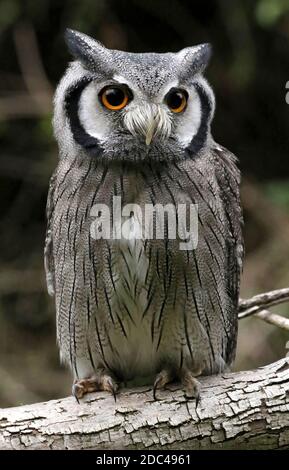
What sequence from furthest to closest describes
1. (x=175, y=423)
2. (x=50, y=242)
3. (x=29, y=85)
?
(x=29, y=85) < (x=50, y=242) < (x=175, y=423)

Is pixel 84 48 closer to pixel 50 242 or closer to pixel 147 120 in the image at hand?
pixel 147 120

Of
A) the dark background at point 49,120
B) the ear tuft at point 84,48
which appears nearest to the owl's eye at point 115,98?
the ear tuft at point 84,48

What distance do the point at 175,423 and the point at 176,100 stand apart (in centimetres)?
85

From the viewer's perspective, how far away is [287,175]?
4586mm

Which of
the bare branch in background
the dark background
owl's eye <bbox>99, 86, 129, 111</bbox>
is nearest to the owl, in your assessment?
owl's eye <bbox>99, 86, 129, 111</bbox>

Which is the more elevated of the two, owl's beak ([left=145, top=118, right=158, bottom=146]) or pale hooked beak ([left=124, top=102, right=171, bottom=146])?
pale hooked beak ([left=124, top=102, right=171, bottom=146])

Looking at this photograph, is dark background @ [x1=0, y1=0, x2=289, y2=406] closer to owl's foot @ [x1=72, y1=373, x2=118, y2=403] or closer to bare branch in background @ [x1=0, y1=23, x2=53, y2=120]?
bare branch in background @ [x1=0, y1=23, x2=53, y2=120]

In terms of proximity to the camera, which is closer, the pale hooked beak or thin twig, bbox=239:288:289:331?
the pale hooked beak

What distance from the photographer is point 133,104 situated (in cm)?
212

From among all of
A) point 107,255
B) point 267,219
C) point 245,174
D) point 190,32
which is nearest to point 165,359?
point 107,255

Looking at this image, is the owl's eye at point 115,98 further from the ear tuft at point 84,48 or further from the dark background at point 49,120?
the dark background at point 49,120

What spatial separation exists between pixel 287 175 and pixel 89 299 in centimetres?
253

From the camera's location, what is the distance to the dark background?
13.5 feet

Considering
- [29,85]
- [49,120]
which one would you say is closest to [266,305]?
[49,120]
